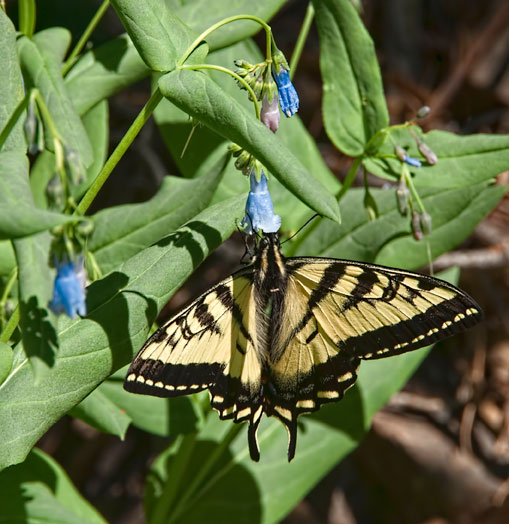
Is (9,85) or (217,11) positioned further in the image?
(217,11)

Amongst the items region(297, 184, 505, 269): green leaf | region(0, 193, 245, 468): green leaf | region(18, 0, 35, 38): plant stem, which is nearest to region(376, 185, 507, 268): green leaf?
region(297, 184, 505, 269): green leaf

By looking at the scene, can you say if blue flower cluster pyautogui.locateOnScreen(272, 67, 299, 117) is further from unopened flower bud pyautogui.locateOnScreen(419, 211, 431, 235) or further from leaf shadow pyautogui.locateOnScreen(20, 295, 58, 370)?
leaf shadow pyautogui.locateOnScreen(20, 295, 58, 370)

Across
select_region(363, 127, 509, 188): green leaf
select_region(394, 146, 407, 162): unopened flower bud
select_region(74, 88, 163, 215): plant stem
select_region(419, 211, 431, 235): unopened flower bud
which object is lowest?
select_region(419, 211, 431, 235): unopened flower bud

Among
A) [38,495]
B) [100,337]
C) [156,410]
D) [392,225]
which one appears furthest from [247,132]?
[38,495]

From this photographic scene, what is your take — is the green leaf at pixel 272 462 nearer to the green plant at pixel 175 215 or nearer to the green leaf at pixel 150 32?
the green plant at pixel 175 215

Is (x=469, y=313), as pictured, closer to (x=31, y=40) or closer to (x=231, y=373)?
(x=231, y=373)

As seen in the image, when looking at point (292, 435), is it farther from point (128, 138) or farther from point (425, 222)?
point (128, 138)
